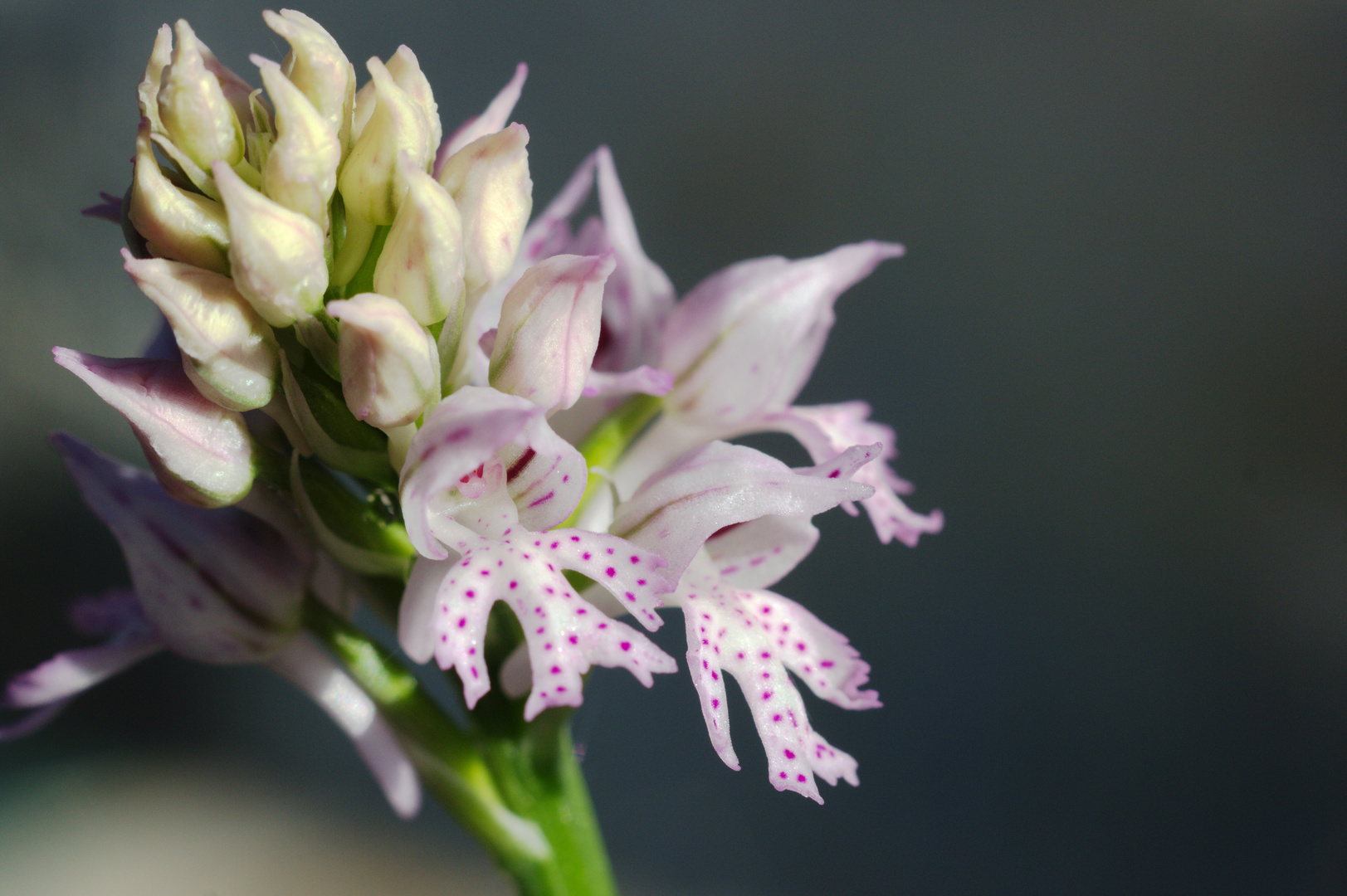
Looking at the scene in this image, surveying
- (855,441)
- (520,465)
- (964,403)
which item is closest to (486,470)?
(520,465)

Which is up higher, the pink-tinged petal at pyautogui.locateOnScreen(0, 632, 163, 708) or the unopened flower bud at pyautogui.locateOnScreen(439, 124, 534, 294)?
the unopened flower bud at pyautogui.locateOnScreen(439, 124, 534, 294)

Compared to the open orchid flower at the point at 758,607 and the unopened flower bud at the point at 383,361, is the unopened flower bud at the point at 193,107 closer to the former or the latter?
the unopened flower bud at the point at 383,361

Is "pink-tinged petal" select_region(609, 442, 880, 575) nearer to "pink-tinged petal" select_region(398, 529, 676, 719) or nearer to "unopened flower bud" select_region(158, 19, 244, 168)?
"pink-tinged petal" select_region(398, 529, 676, 719)

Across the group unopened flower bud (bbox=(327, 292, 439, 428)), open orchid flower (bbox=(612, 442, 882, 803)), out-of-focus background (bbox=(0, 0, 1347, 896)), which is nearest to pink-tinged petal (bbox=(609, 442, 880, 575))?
open orchid flower (bbox=(612, 442, 882, 803))

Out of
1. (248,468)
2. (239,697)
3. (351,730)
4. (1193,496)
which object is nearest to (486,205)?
(248,468)

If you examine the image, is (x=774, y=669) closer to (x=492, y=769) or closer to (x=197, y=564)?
(x=492, y=769)

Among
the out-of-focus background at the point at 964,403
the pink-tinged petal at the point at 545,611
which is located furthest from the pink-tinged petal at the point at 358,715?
the out-of-focus background at the point at 964,403
